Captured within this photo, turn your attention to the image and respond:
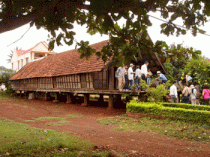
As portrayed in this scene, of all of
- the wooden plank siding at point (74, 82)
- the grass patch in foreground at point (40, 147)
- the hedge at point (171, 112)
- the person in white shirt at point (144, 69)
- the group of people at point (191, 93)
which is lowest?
the grass patch in foreground at point (40, 147)

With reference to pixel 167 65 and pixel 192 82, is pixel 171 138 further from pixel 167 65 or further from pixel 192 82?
pixel 167 65

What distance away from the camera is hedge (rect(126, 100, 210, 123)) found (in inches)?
358

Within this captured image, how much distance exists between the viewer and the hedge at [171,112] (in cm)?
909

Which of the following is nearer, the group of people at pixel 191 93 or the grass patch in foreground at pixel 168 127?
the grass patch in foreground at pixel 168 127

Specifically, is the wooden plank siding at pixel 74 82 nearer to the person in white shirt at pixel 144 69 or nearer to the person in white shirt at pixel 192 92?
the person in white shirt at pixel 144 69

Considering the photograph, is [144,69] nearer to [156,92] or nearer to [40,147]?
[156,92]

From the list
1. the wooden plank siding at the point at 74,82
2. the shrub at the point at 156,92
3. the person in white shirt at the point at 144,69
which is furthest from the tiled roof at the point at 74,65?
the shrub at the point at 156,92

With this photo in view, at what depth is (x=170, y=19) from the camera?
158 inches

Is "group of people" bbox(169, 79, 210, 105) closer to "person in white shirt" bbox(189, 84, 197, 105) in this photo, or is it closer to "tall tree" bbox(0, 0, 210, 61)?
"person in white shirt" bbox(189, 84, 197, 105)

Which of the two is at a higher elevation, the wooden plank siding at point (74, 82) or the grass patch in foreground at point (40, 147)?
the wooden plank siding at point (74, 82)

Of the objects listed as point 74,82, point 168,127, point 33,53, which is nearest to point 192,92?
point 168,127

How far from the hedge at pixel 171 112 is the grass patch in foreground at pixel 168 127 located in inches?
11.7

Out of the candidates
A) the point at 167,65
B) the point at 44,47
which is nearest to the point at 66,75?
the point at 167,65

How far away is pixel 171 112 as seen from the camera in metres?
9.92
